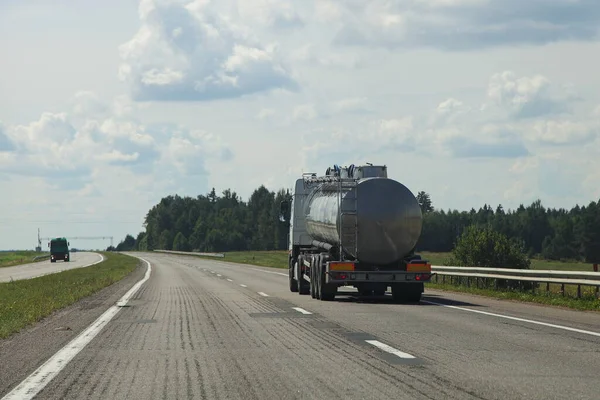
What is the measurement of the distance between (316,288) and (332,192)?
8.75 feet

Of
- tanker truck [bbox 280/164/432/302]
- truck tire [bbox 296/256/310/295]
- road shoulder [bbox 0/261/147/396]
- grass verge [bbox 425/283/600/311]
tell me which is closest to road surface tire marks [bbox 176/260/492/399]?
road shoulder [bbox 0/261/147/396]

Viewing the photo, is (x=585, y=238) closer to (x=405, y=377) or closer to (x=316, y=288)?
(x=316, y=288)

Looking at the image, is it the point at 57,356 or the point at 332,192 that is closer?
the point at 57,356

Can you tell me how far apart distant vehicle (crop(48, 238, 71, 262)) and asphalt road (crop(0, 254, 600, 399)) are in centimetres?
8382

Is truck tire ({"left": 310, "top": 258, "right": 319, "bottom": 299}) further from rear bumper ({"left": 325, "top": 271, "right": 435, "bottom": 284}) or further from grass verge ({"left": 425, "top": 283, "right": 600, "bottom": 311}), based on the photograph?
grass verge ({"left": 425, "top": 283, "right": 600, "bottom": 311})

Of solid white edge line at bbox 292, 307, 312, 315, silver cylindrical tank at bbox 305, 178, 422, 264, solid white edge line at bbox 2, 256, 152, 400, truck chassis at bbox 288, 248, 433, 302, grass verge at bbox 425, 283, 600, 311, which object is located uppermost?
silver cylindrical tank at bbox 305, 178, 422, 264

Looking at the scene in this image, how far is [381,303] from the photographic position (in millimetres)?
22812

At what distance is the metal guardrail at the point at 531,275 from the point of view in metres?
22.1

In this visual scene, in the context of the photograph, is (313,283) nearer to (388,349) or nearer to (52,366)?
(388,349)

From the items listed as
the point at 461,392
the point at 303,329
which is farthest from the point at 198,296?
the point at 461,392

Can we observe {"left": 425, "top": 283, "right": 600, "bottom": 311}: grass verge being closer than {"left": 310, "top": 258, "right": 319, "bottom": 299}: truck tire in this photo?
Yes

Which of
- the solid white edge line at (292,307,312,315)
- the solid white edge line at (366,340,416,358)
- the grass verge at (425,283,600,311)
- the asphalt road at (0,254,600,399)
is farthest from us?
the grass verge at (425,283,600,311)

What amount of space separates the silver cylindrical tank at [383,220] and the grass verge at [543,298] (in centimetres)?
340

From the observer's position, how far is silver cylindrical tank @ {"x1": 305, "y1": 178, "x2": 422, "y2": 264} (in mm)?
23281
